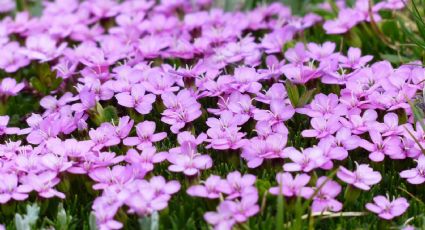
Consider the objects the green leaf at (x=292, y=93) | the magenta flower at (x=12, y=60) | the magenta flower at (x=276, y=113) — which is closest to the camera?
the magenta flower at (x=276, y=113)

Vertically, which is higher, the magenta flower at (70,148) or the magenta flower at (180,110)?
the magenta flower at (180,110)

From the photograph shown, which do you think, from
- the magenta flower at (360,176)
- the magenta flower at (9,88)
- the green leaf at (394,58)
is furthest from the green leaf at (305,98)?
the magenta flower at (9,88)

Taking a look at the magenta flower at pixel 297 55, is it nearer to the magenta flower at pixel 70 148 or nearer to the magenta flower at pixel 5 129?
the magenta flower at pixel 70 148

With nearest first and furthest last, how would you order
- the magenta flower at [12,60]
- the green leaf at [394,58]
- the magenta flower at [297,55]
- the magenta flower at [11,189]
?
the magenta flower at [11,189] → the magenta flower at [297,55] → the green leaf at [394,58] → the magenta flower at [12,60]

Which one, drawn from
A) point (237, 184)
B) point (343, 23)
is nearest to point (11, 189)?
point (237, 184)

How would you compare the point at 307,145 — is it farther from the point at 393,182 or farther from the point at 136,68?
the point at 136,68

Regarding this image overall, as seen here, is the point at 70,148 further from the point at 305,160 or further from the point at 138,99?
the point at 305,160

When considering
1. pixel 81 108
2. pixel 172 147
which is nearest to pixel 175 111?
pixel 172 147
